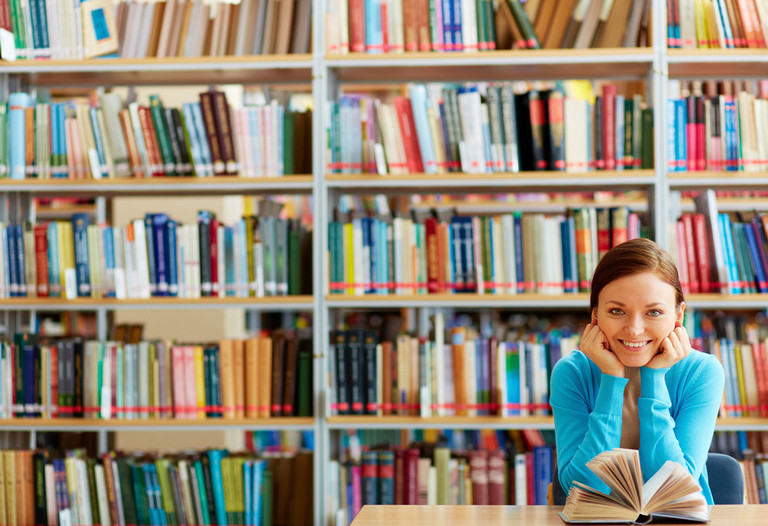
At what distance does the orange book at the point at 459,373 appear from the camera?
251 cm

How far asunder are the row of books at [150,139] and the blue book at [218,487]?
94 cm

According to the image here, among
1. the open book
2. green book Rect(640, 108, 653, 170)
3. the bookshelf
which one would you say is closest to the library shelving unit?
the bookshelf

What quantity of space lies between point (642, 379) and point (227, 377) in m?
1.53

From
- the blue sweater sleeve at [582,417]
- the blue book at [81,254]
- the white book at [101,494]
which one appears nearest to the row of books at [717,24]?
the blue sweater sleeve at [582,417]

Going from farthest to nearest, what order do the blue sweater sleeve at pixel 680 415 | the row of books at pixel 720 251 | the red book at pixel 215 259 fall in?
the red book at pixel 215 259 < the row of books at pixel 720 251 < the blue sweater sleeve at pixel 680 415

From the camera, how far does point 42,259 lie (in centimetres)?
260

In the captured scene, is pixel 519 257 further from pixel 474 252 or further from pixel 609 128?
pixel 609 128

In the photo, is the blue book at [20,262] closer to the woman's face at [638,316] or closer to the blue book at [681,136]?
the woman's face at [638,316]

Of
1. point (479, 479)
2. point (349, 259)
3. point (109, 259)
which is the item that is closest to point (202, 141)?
point (109, 259)

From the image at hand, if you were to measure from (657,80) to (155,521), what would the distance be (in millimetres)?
2175

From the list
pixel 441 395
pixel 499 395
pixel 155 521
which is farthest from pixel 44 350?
pixel 499 395

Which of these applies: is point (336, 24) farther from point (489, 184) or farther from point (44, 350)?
point (44, 350)

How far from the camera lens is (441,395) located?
2.52 m

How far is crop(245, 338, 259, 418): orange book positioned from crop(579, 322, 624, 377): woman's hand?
1.35m
